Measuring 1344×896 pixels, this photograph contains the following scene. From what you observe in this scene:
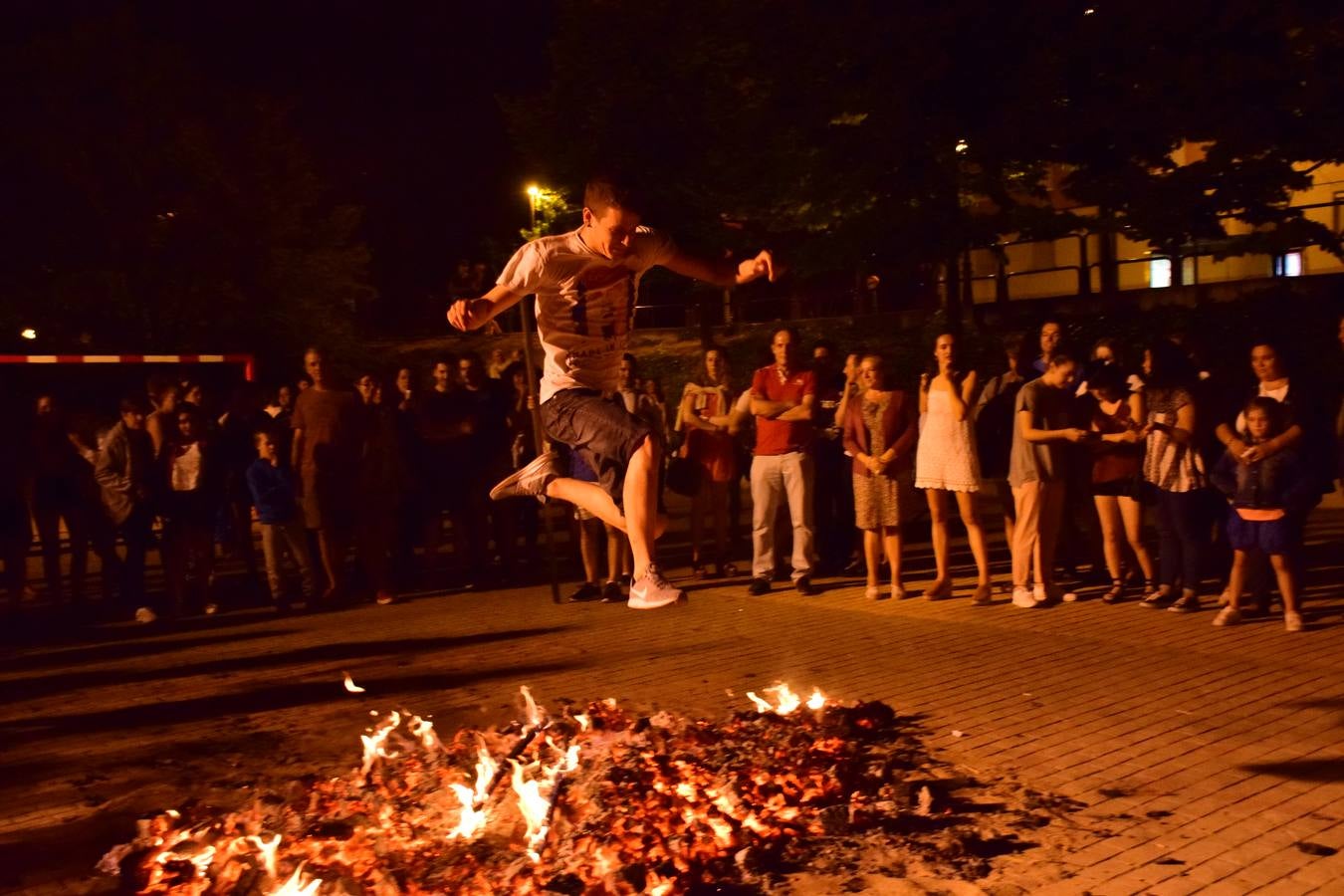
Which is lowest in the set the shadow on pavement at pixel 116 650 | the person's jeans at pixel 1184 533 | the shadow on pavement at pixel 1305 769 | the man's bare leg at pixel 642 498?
the shadow on pavement at pixel 1305 769

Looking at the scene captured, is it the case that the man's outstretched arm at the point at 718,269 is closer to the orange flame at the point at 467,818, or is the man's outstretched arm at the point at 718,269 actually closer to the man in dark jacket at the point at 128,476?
the orange flame at the point at 467,818

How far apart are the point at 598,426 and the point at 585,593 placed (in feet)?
16.8

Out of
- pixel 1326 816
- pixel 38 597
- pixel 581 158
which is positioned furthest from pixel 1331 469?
pixel 581 158

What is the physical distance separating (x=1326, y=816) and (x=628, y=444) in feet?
11.2

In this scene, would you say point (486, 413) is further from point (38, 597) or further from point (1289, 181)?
point (1289, 181)

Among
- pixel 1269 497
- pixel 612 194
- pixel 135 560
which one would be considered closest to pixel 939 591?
pixel 1269 497

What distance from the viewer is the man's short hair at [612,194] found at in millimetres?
5922

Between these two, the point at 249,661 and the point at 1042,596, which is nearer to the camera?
the point at 249,661

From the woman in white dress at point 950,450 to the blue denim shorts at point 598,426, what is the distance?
400cm

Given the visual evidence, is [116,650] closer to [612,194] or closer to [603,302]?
[603,302]

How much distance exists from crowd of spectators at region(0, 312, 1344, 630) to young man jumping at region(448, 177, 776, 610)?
1840 millimetres

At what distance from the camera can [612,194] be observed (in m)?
5.91

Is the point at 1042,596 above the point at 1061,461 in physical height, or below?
below

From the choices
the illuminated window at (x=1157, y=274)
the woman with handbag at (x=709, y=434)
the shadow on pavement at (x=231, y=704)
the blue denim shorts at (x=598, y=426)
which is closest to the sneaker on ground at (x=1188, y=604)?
the woman with handbag at (x=709, y=434)
